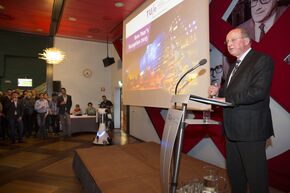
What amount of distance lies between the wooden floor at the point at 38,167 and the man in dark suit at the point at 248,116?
41.6 inches

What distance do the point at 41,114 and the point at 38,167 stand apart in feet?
10.1

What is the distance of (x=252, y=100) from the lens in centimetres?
132

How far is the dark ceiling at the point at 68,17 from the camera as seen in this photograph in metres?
5.16

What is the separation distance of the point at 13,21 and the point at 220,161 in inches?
271

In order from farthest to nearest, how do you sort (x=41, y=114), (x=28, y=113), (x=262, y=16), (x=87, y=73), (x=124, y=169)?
1. (x=87, y=73)
2. (x=28, y=113)
3. (x=41, y=114)
4. (x=124, y=169)
5. (x=262, y=16)

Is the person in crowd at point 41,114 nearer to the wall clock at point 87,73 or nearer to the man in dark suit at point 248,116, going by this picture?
the wall clock at point 87,73

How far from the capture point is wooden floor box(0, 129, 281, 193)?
295 centimetres

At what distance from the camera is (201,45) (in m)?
2.75

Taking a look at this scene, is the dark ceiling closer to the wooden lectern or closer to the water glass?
the water glass

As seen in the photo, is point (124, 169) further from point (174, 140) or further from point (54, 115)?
point (54, 115)

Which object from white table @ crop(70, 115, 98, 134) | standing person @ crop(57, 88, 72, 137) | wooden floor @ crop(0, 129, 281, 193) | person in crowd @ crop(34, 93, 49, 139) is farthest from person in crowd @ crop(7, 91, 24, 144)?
white table @ crop(70, 115, 98, 134)

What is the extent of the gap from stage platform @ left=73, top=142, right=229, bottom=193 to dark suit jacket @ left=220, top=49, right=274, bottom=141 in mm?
1128

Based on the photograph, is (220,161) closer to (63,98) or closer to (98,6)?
(98,6)

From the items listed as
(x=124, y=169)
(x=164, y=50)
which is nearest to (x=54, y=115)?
(x=164, y=50)
